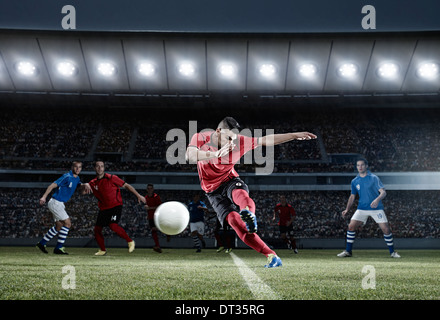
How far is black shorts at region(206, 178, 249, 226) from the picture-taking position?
4599 millimetres

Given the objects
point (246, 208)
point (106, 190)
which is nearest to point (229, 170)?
point (246, 208)

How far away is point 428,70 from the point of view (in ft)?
66.1

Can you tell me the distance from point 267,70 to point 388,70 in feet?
22.8

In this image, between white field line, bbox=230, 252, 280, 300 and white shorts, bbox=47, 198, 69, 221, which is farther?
white shorts, bbox=47, 198, 69, 221

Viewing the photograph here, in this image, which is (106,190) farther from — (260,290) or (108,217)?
(260,290)

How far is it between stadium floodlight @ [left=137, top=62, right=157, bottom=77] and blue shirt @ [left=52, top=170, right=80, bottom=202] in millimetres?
13079

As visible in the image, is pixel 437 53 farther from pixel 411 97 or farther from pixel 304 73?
pixel 304 73

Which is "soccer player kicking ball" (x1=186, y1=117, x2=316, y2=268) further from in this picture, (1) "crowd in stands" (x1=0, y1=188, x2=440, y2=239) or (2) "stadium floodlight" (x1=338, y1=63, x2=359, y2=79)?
(2) "stadium floodlight" (x1=338, y1=63, x2=359, y2=79)

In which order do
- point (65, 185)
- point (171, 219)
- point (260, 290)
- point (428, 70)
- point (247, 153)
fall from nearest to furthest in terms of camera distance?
point (260, 290) < point (171, 219) < point (65, 185) < point (428, 70) < point (247, 153)

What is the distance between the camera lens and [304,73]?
68.3 ft

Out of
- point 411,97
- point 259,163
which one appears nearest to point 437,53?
point 411,97

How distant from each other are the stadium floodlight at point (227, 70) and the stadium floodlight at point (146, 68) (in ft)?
12.8

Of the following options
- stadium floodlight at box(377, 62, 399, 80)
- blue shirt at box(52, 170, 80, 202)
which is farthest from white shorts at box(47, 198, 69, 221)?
stadium floodlight at box(377, 62, 399, 80)
